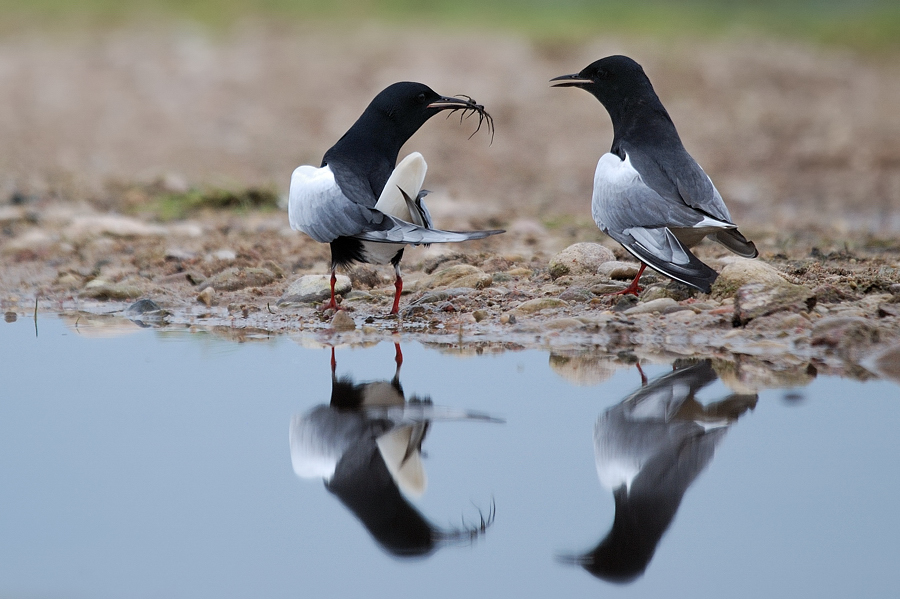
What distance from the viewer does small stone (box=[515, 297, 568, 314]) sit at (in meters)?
5.42

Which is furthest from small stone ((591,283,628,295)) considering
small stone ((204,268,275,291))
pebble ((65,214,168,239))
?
pebble ((65,214,168,239))

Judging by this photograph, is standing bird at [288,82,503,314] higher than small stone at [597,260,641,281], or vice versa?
standing bird at [288,82,503,314]

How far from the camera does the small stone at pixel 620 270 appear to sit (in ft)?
19.3

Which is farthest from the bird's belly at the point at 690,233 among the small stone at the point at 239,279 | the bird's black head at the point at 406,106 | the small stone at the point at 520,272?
the small stone at the point at 239,279

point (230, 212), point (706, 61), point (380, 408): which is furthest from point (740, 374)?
point (706, 61)

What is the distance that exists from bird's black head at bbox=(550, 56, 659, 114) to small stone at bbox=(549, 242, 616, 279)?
31.4 inches

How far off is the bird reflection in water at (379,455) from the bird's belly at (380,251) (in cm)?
114

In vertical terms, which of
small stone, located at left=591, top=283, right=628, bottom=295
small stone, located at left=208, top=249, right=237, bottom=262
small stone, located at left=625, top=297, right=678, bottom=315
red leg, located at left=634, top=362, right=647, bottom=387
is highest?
small stone, located at left=208, top=249, right=237, bottom=262

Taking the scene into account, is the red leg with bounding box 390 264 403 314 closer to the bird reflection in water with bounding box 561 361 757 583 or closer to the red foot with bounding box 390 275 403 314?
the red foot with bounding box 390 275 403 314

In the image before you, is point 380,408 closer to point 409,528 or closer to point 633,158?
point 409,528

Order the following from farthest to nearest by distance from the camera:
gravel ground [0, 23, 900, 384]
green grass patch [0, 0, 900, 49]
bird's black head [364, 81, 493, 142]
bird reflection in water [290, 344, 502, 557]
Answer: green grass patch [0, 0, 900, 49], bird's black head [364, 81, 493, 142], gravel ground [0, 23, 900, 384], bird reflection in water [290, 344, 502, 557]

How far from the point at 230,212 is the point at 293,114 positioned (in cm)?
534

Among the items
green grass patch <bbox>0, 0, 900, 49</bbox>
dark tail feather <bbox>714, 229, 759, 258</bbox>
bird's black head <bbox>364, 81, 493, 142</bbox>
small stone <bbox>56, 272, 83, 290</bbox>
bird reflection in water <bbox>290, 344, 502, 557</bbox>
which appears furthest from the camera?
green grass patch <bbox>0, 0, 900, 49</bbox>

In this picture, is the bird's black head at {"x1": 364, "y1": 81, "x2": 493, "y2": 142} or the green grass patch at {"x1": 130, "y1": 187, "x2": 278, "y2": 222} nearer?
the bird's black head at {"x1": 364, "y1": 81, "x2": 493, "y2": 142}
